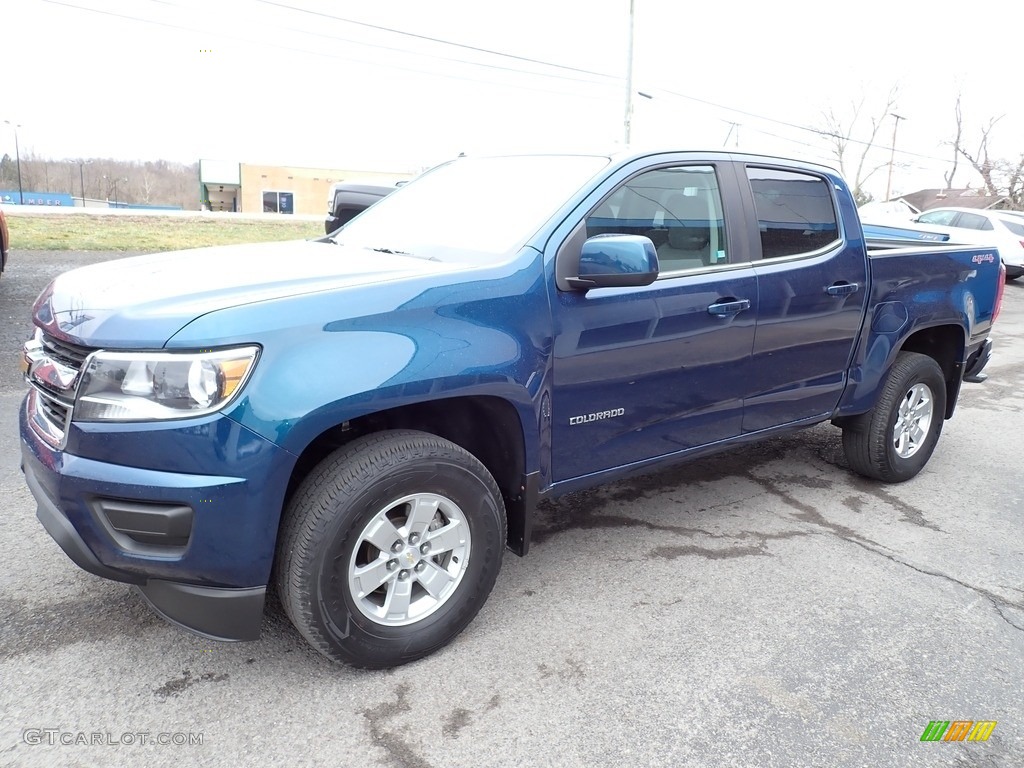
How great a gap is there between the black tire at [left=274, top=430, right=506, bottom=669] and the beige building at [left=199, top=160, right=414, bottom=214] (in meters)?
63.4

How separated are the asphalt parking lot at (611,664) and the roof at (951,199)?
4050 centimetres

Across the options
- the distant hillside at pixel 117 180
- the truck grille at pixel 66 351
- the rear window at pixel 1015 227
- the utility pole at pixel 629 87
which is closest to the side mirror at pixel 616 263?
the truck grille at pixel 66 351

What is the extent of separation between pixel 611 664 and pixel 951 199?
5058cm

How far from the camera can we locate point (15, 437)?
4.64m

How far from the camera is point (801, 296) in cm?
377

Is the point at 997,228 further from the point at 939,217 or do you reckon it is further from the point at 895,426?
the point at 895,426

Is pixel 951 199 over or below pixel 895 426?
over

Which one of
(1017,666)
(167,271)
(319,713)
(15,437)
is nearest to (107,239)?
(15,437)

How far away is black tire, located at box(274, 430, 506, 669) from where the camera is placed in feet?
7.85

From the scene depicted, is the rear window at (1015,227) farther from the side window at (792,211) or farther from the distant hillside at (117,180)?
the distant hillside at (117,180)

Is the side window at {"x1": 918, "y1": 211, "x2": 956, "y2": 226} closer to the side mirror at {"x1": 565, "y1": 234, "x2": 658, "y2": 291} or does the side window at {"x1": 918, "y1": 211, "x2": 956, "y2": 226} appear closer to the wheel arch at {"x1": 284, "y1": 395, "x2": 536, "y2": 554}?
the side mirror at {"x1": 565, "y1": 234, "x2": 658, "y2": 291}

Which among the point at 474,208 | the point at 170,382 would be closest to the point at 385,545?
the point at 170,382

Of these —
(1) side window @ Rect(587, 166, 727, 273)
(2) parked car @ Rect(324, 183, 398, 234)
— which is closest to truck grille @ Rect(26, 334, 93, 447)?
(1) side window @ Rect(587, 166, 727, 273)

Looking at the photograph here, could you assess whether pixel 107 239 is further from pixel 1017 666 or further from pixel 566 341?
pixel 1017 666
